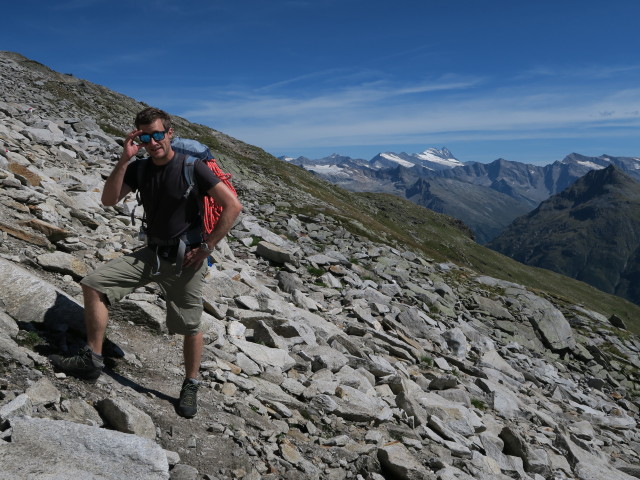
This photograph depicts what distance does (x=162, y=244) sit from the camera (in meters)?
6.59

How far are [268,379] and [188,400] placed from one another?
2.84 meters

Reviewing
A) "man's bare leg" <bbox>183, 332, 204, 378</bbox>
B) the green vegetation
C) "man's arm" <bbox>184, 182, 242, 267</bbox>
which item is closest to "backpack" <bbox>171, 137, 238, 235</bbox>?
"man's arm" <bbox>184, 182, 242, 267</bbox>

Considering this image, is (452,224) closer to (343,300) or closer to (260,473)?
(343,300)

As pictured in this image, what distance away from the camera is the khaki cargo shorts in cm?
640

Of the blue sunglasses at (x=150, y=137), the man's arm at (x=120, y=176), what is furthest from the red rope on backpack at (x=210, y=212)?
the man's arm at (x=120, y=176)

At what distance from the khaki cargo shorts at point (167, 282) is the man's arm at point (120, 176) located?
2.80 ft

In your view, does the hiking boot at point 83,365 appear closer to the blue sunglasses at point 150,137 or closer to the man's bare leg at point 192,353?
the man's bare leg at point 192,353

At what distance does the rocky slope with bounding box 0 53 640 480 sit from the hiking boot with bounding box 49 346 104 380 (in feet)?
0.53

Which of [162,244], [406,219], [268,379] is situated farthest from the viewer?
[406,219]

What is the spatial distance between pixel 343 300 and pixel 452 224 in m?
186

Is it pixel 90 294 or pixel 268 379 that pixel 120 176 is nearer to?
pixel 90 294

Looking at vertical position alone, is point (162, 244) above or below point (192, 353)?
above

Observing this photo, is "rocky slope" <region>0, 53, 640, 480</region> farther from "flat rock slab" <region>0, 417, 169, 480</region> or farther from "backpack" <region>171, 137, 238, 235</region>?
"backpack" <region>171, 137, 238, 235</region>

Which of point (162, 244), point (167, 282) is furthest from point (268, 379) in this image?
point (162, 244)
